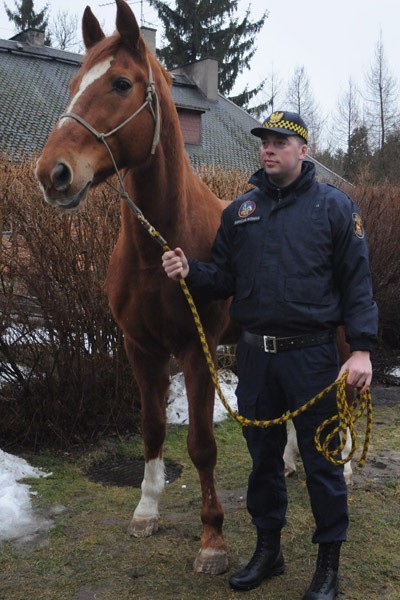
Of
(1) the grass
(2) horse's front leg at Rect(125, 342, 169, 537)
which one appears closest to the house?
(1) the grass

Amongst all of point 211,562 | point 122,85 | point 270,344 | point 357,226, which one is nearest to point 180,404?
point 211,562

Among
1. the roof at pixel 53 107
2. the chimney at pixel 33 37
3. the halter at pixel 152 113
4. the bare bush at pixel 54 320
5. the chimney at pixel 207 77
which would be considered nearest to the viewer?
the halter at pixel 152 113

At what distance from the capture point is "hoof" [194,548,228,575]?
307 centimetres

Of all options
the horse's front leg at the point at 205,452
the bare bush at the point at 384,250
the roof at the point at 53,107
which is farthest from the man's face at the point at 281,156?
the roof at the point at 53,107

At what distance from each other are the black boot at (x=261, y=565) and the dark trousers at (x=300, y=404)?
0.28 meters

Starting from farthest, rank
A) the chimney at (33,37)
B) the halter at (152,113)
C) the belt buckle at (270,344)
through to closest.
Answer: the chimney at (33,37)
the belt buckle at (270,344)
the halter at (152,113)

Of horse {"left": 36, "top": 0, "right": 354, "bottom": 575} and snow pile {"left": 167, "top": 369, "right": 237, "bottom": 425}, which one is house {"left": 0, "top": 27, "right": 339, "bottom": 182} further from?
horse {"left": 36, "top": 0, "right": 354, "bottom": 575}

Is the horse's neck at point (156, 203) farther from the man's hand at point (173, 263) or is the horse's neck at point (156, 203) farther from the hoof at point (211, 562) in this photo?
the hoof at point (211, 562)

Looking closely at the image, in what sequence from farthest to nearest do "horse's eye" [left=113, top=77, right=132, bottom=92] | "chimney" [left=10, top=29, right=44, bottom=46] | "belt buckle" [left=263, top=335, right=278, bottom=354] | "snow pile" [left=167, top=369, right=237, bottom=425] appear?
"chimney" [left=10, top=29, right=44, bottom=46], "snow pile" [left=167, top=369, right=237, bottom=425], "belt buckle" [left=263, top=335, right=278, bottom=354], "horse's eye" [left=113, top=77, right=132, bottom=92]

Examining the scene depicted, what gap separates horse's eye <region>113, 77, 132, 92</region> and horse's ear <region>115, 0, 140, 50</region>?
20 centimetres

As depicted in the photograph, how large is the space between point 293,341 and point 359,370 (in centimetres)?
31

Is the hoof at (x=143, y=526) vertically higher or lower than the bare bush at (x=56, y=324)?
lower

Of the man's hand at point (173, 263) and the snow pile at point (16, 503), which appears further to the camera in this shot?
the snow pile at point (16, 503)

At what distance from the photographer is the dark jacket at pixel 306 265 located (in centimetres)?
261
